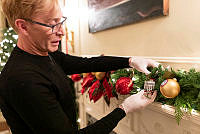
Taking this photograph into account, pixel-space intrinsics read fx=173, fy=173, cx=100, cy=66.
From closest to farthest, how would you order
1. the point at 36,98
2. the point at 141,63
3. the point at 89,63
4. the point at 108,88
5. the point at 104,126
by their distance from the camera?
A: the point at 36,98, the point at 104,126, the point at 141,63, the point at 89,63, the point at 108,88

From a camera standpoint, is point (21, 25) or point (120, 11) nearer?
point (21, 25)

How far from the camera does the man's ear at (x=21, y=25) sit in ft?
2.32

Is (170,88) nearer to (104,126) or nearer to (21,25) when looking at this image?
(104,126)

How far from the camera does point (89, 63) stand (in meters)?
1.19

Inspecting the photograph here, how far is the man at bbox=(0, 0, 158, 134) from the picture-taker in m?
0.66

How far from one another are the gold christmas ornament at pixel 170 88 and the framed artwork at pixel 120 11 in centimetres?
45

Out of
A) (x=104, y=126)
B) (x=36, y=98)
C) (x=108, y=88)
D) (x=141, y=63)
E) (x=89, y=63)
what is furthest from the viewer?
(x=108, y=88)

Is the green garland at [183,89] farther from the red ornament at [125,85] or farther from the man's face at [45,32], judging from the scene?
the man's face at [45,32]

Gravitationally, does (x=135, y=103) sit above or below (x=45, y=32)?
below

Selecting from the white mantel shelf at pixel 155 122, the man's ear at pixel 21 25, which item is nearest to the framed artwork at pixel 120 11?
the white mantel shelf at pixel 155 122

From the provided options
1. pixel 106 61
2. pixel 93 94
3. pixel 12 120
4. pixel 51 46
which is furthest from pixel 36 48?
pixel 93 94

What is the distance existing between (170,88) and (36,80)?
2.02 feet

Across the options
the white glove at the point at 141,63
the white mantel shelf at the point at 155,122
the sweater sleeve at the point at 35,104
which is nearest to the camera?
the sweater sleeve at the point at 35,104

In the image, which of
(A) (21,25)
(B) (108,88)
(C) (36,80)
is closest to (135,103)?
(B) (108,88)
